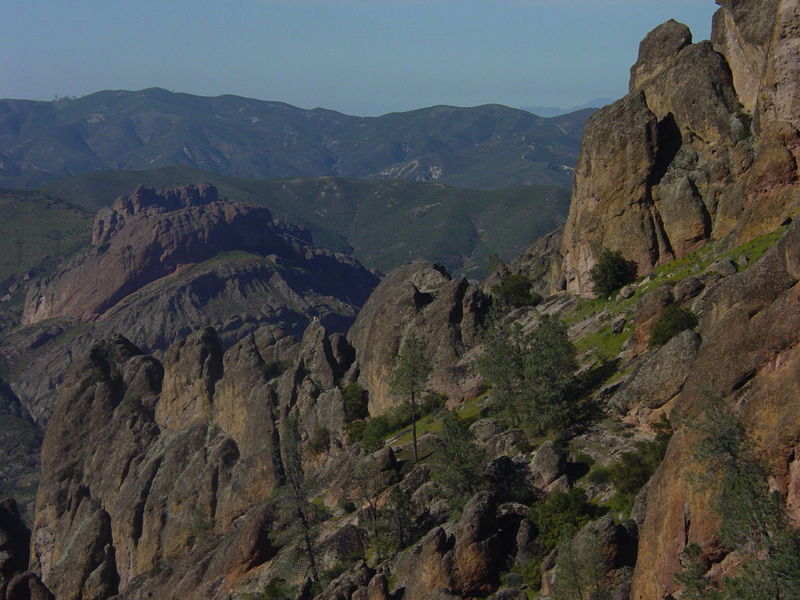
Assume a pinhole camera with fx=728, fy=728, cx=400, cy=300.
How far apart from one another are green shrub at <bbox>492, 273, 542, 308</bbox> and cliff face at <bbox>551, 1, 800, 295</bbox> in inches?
555

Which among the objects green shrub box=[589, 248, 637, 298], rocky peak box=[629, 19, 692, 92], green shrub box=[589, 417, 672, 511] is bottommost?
green shrub box=[589, 417, 672, 511]

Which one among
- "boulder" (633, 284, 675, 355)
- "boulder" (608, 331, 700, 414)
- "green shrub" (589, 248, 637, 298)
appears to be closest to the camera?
"boulder" (608, 331, 700, 414)

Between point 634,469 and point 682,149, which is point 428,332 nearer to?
point 682,149

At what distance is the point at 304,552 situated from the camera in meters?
68.2

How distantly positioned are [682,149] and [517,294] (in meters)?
33.4

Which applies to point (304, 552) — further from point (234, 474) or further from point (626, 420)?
point (234, 474)

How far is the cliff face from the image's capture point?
252 ft

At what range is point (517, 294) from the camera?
109562 mm

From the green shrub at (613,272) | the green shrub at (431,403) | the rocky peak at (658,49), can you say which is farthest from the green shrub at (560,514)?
the rocky peak at (658,49)

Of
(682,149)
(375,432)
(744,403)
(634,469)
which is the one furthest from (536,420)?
(682,149)

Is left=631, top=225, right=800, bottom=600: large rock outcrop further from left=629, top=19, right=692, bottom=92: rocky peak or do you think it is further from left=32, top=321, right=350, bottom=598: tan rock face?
left=629, top=19, right=692, bottom=92: rocky peak

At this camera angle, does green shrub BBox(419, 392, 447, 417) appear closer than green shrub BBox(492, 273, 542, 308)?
Yes

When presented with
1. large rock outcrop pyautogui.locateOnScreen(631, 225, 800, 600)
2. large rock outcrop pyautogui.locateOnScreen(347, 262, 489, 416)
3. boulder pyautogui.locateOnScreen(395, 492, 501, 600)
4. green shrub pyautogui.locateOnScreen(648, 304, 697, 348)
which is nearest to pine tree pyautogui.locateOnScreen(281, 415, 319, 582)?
boulder pyautogui.locateOnScreen(395, 492, 501, 600)

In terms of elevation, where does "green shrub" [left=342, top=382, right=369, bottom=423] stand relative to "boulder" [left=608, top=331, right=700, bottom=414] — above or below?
below
